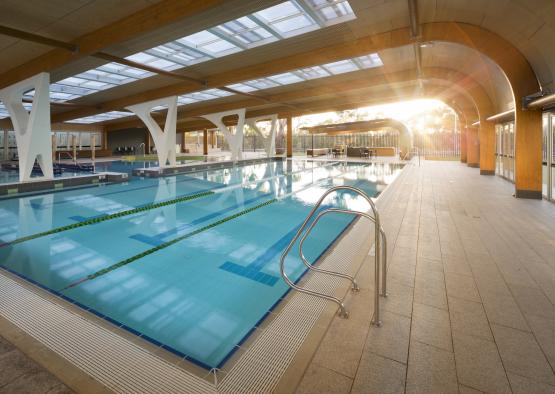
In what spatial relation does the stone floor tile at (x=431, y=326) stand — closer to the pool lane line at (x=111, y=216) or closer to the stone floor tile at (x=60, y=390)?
the stone floor tile at (x=60, y=390)

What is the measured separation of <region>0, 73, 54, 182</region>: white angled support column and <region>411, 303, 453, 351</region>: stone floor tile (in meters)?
10.9

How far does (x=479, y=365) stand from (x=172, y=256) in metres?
3.60

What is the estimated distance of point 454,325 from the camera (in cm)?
217

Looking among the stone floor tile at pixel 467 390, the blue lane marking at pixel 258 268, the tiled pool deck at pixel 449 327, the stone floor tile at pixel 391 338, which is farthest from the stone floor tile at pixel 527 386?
the blue lane marking at pixel 258 268

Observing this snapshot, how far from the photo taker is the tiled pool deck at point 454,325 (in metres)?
1.68

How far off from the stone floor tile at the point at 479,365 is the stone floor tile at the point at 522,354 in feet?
0.18

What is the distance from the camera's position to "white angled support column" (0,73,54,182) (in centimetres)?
908

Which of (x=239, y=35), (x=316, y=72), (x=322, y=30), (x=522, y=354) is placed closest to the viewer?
(x=522, y=354)

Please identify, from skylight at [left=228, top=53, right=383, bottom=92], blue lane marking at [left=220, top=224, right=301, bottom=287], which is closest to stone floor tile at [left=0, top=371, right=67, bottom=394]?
blue lane marking at [left=220, top=224, right=301, bottom=287]

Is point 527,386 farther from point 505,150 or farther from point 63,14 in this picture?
point 505,150

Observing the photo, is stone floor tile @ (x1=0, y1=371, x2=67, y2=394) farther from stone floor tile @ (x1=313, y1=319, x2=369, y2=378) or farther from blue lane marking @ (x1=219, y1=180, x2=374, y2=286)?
blue lane marking @ (x1=219, y1=180, x2=374, y2=286)

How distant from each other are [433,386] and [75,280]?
3590mm

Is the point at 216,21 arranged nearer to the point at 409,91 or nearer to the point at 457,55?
the point at 457,55

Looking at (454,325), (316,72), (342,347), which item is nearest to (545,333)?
(454,325)
